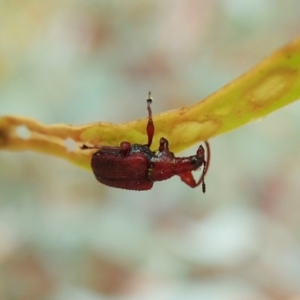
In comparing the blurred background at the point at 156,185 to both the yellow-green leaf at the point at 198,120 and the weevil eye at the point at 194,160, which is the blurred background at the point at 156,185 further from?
the yellow-green leaf at the point at 198,120

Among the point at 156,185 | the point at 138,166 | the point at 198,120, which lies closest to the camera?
the point at 198,120

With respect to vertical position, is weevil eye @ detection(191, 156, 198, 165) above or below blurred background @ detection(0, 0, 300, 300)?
below

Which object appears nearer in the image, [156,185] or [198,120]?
[198,120]

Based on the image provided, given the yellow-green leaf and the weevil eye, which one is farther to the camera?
the weevil eye

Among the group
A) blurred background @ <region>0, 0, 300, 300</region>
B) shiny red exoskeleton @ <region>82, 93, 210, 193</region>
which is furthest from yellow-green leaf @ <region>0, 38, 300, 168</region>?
blurred background @ <region>0, 0, 300, 300</region>

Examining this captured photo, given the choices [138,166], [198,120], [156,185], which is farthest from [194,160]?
[156,185]

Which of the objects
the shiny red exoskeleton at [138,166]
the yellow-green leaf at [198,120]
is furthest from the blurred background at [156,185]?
the yellow-green leaf at [198,120]

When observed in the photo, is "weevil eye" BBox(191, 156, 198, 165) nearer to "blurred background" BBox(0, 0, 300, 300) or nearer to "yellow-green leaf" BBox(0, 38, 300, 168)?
"yellow-green leaf" BBox(0, 38, 300, 168)

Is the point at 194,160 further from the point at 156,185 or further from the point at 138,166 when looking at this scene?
the point at 156,185
